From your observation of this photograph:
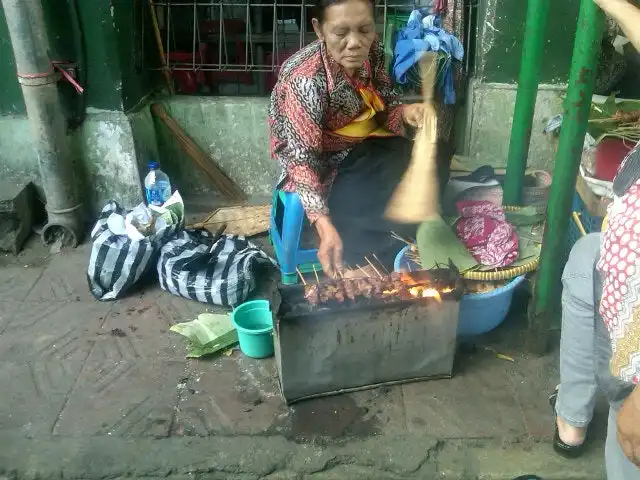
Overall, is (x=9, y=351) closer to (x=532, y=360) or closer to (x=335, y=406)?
(x=335, y=406)

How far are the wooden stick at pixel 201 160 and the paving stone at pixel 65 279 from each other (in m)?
1.12

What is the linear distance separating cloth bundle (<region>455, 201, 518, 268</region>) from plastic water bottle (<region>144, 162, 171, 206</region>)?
233cm

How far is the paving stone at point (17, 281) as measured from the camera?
3.92 meters

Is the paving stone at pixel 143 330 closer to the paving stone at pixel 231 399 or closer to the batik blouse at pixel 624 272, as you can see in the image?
the paving stone at pixel 231 399

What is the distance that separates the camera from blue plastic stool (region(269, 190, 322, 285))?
138 inches

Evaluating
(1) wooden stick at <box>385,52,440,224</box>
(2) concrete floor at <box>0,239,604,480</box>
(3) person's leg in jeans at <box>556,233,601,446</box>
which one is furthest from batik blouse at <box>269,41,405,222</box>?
(3) person's leg in jeans at <box>556,233,601,446</box>

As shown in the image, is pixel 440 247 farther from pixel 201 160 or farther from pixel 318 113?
pixel 201 160

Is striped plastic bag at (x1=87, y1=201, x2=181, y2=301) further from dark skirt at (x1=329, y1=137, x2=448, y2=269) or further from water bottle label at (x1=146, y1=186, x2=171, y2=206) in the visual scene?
dark skirt at (x1=329, y1=137, x2=448, y2=269)

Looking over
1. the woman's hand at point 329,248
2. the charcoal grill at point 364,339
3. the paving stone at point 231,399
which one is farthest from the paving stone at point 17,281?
the woman's hand at point 329,248

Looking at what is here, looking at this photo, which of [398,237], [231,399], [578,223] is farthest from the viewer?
[398,237]

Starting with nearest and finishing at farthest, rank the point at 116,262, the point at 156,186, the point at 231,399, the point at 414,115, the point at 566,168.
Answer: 1. the point at 566,168
2. the point at 231,399
3. the point at 414,115
4. the point at 116,262
5. the point at 156,186

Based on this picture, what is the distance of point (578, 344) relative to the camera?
2383mm

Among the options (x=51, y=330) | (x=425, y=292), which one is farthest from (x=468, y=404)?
(x=51, y=330)

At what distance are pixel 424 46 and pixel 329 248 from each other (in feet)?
6.75
